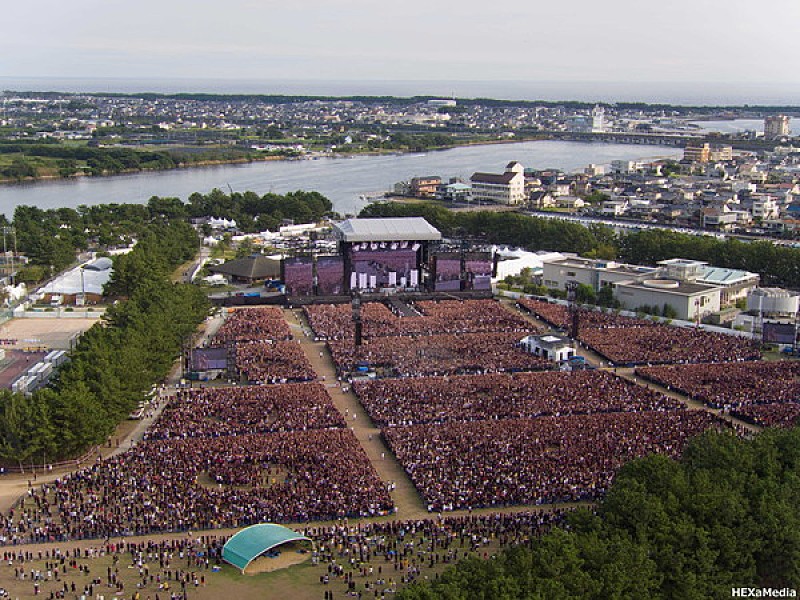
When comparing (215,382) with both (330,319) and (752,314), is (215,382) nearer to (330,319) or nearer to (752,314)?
(330,319)

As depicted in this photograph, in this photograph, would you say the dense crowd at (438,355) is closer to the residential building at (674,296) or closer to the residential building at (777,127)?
the residential building at (674,296)

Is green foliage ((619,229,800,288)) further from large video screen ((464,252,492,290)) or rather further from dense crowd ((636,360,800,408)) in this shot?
dense crowd ((636,360,800,408))

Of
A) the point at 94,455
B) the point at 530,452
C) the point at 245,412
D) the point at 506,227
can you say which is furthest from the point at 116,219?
the point at 530,452

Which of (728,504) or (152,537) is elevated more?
(728,504)

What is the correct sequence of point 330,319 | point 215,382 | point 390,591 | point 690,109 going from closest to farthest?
point 390,591
point 215,382
point 330,319
point 690,109

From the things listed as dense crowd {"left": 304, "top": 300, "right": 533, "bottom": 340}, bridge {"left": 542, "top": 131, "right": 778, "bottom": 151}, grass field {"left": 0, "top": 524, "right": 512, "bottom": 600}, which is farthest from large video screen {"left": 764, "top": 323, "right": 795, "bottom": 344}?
bridge {"left": 542, "top": 131, "right": 778, "bottom": 151}

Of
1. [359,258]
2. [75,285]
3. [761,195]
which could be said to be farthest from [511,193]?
[75,285]

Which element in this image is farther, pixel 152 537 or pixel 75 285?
pixel 75 285
